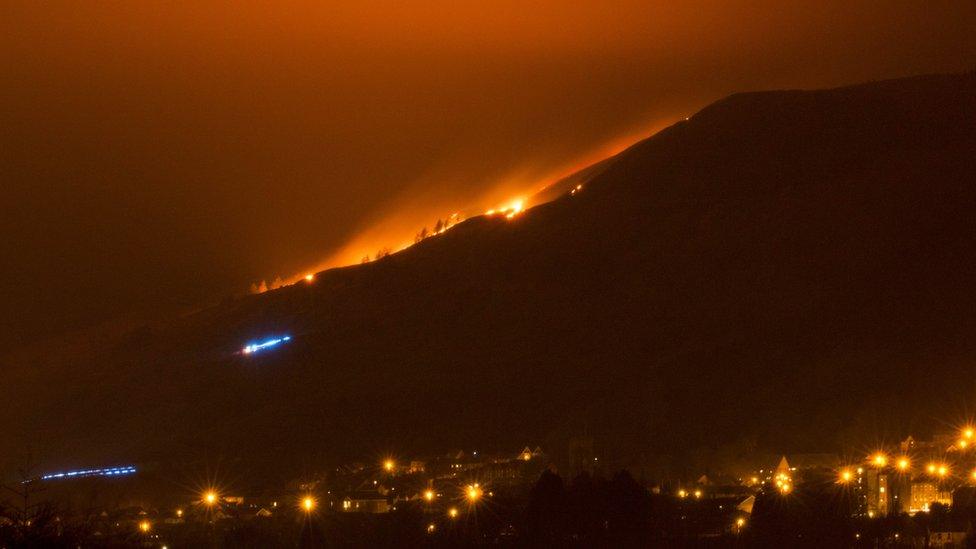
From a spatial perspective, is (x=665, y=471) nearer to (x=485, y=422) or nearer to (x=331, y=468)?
(x=331, y=468)

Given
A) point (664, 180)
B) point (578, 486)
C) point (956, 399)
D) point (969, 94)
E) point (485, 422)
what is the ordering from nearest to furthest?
point (578, 486)
point (956, 399)
point (485, 422)
point (664, 180)
point (969, 94)

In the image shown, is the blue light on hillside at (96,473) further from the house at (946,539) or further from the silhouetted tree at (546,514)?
the house at (946,539)

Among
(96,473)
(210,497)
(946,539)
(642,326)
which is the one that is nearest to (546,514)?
(946,539)

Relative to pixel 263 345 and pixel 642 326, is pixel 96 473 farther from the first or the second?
pixel 642 326

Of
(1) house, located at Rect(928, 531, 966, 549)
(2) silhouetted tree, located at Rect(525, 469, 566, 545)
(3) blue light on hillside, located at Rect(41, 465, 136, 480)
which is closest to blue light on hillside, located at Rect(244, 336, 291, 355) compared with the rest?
(3) blue light on hillside, located at Rect(41, 465, 136, 480)

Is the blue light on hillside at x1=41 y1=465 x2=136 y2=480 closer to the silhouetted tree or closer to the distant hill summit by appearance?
the distant hill summit

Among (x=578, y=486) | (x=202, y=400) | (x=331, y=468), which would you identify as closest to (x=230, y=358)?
(x=202, y=400)

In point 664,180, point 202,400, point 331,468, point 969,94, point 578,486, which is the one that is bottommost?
point 578,486

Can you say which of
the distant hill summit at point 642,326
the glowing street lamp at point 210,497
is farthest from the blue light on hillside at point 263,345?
the glowing street lamp at point 210,497
